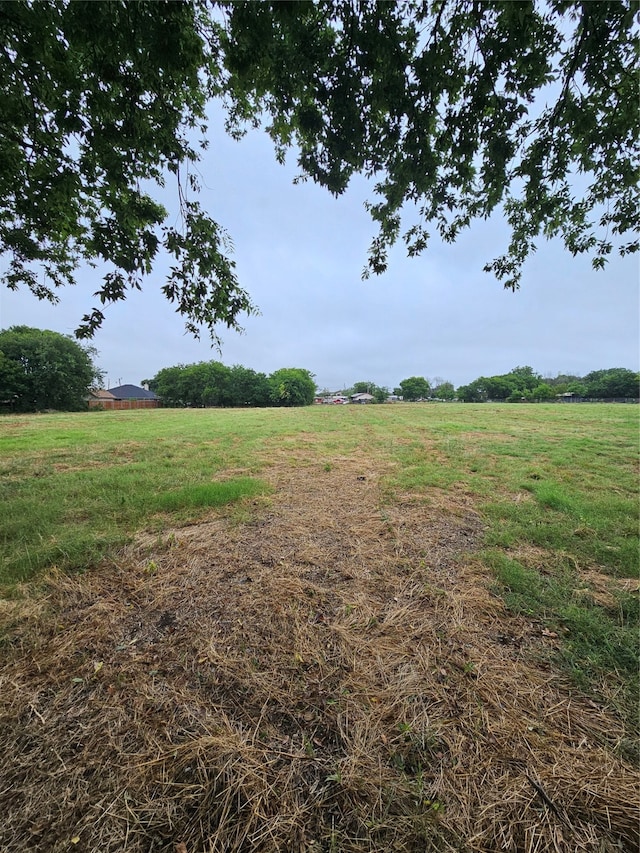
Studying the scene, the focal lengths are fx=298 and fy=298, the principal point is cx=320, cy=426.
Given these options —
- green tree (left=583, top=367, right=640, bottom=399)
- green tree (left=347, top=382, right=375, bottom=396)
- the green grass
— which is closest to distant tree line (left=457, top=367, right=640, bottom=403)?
green tree (left=583, top=367, right=640, bottom=399)

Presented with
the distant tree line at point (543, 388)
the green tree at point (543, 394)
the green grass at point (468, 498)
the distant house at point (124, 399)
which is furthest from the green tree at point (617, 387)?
the distant house at point (124, 399)

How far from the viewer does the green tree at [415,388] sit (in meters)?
90.4

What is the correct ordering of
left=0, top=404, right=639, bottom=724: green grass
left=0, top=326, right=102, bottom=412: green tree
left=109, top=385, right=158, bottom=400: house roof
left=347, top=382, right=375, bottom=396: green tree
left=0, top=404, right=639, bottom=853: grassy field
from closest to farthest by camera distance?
left=0, top=404, right=639, bottom=853: grassy field, left=0, top=404, right=639, bottom=724: green grass, left=0, top=326, right=102, bottom=412: green tree, left=109, top=385, right=158, bottom=400: house roof, left=347, top=382, right=375, bottom=396: green tree

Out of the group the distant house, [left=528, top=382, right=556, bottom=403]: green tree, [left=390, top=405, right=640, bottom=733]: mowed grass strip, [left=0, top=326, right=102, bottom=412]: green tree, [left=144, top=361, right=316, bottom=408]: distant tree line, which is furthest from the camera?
[left=528, top=382, right=556, bottom=403]: green tree

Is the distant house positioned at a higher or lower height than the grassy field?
higher

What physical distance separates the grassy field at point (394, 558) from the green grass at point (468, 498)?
2 centimetres

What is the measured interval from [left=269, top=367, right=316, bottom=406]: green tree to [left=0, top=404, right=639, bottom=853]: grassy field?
49594 millimetres

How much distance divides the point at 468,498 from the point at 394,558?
213 centimetres

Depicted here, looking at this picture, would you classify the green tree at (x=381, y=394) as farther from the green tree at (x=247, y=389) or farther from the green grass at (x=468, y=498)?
the green grass at (x=468, y=498)

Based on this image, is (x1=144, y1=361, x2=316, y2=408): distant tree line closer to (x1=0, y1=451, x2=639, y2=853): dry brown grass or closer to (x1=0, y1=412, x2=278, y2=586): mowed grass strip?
(x1=0, y1=412, x2=278, y2=586): mowed grass strip

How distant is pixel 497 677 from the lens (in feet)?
5.09

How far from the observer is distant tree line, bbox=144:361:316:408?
5431cm

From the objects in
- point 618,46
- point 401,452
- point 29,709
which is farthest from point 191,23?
point 401,452

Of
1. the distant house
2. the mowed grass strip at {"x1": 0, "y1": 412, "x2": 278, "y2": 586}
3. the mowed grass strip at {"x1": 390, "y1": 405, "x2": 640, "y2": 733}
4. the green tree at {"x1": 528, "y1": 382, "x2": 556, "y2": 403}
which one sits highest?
the distant house
